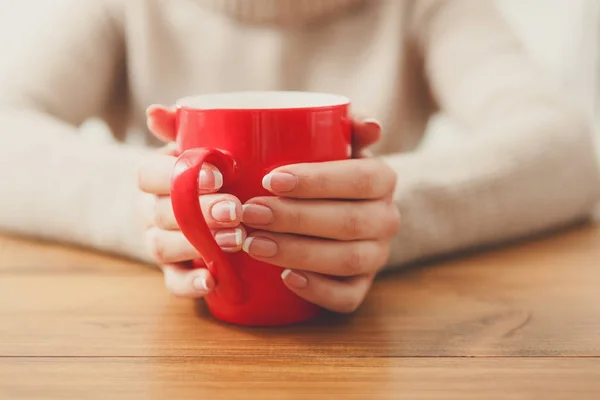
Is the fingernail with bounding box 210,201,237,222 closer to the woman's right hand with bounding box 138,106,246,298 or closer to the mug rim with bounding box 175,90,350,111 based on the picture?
the woman's right hand with bounding box 138,106,246,298

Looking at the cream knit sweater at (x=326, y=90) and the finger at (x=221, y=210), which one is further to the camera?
the cream knit sweater at (x=326, y=90)

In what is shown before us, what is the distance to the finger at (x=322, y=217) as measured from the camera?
0.47 m

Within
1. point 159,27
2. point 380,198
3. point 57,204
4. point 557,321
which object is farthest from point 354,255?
point 159,27

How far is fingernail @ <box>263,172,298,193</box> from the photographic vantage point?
1.52ft

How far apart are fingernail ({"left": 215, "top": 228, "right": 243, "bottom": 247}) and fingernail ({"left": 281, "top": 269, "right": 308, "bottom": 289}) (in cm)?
5

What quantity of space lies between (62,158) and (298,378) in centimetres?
45

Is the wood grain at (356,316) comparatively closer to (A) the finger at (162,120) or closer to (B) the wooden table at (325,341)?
(B) the wooden table at (325,341)

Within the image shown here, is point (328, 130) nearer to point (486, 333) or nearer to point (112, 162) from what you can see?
point (486, 333)

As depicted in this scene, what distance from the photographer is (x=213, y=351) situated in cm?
47

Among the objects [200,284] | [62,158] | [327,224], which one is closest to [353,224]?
[327,224]

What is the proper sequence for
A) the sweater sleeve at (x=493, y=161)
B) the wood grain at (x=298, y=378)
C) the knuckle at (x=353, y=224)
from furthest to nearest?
1. the sweater sleeve at (x=493, y=161)
2. the knuckle at (x=353, y=224)
3. the wood grain at (x=298, y=378)

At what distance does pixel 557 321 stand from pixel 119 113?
2.73ft

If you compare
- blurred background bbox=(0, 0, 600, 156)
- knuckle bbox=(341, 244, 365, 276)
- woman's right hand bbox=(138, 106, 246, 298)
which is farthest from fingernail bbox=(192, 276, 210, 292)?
blurred background bbox=(0, 0, 600, 156)

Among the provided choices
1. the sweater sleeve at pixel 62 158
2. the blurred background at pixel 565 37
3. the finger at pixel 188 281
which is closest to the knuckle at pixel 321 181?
the finger at pixel 188 281
